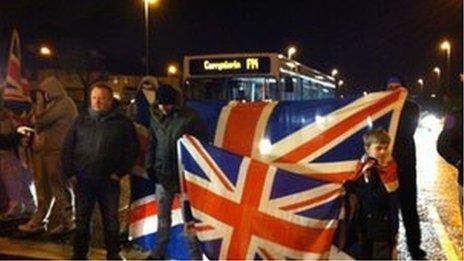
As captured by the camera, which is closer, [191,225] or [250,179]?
[250,179]

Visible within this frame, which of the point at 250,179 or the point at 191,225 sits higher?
the point at 250,179

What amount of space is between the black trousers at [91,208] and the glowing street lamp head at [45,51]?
55422 millimetres

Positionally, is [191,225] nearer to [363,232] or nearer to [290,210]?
[290,210]

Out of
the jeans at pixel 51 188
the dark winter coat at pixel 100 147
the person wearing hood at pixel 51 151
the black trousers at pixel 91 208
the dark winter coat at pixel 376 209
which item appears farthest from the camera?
the jeans at pixel 51 188

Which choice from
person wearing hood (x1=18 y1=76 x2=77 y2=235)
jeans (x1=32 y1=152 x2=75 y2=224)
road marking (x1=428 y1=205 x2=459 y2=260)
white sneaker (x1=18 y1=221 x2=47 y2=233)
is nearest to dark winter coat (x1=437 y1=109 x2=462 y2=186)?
road marking (x1=428 y1=205 x2=459 y2=260)

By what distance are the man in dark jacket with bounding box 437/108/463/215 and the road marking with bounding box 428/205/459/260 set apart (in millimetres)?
1338

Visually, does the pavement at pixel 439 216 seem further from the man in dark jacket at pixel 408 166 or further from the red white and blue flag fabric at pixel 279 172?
the red white and blue flag fabric at pixel 279 172

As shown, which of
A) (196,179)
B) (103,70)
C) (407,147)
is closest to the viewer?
(196,179)

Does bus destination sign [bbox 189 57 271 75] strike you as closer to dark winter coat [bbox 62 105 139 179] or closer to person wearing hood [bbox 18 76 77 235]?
person wearing hood [bbox 18 76 77 235]

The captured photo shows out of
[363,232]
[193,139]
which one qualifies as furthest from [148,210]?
[363,232]

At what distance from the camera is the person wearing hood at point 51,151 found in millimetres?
8715

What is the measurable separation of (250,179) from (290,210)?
0.45 meters

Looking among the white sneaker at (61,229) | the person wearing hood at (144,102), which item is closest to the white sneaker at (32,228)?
the white sneaker at (61,229)

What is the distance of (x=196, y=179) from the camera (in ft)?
21.7
